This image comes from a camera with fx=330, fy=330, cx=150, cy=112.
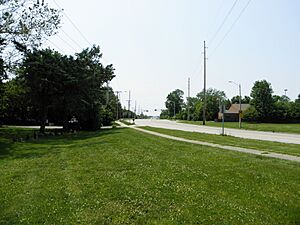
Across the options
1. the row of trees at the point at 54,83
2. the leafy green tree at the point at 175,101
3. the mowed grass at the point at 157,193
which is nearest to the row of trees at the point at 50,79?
the row of trees at the point at 54,83

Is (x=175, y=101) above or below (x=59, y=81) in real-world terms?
above

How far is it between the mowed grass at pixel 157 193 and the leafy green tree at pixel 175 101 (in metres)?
163

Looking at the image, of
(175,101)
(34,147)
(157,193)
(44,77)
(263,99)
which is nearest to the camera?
(157,193)

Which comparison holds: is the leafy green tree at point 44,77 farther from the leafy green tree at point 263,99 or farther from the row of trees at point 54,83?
the leafy green tree at point 263,99

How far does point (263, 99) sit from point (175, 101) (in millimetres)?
88383

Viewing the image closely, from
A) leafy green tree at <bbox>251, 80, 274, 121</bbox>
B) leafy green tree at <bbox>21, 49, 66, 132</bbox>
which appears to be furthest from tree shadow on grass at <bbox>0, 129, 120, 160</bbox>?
leafy green tree at <bbox>251, 80, 274, 121</bbox>

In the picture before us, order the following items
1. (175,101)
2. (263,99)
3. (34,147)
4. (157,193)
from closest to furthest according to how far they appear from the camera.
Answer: (157,193)
(34,147)
(263,99)
(175,101)

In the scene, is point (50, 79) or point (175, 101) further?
point (175, 101)

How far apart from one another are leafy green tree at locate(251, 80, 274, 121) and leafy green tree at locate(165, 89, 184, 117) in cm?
8401

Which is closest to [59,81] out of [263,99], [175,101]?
[263,99]

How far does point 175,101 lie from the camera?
173625 millimetres

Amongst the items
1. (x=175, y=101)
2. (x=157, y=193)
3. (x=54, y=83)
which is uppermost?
(x=175, y=101)

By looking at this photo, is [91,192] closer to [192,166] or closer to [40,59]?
[192,166]

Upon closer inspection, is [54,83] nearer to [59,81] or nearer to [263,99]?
[59,81]
